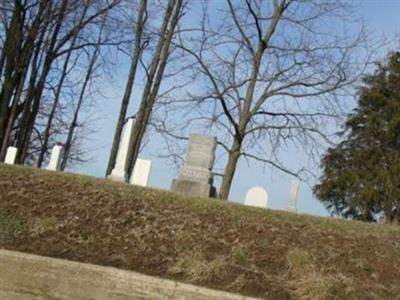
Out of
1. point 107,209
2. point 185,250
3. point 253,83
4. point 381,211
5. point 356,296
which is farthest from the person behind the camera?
point 381,211

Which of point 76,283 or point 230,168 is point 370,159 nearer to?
point 230,168

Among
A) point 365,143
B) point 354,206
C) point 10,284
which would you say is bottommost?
point 10,284

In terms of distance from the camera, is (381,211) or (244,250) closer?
(244,250)

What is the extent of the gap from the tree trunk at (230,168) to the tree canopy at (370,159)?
55.9 ft

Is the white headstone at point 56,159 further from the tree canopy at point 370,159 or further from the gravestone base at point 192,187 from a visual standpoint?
the tree canopy at point 370,159

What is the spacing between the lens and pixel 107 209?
8.57 meters

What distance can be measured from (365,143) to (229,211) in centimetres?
3005

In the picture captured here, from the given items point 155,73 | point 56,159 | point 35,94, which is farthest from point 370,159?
point 56,159

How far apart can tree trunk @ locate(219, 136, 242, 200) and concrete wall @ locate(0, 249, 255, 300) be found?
36.4 ft

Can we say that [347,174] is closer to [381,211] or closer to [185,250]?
[381,211]

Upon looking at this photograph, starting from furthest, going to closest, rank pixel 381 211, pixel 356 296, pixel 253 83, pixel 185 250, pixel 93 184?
pixel 381 211, pixel 253 83, pixel 93 184, pixel 185 250, pixel 356 296

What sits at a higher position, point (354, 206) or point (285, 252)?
point (354, 206)

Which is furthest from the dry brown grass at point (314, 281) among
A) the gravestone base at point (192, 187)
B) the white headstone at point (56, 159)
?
the white headstone at point (56, 159)

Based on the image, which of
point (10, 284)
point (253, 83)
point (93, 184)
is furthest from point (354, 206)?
point (10, 284)
